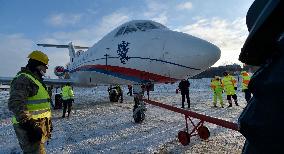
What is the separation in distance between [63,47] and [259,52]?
104 feet

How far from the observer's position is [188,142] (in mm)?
6809

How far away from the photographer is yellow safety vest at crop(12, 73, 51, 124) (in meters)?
4.32

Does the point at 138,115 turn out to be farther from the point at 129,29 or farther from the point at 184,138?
the point at 184,138

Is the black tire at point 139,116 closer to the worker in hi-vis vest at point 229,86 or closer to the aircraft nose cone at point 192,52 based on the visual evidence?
the aircraft nose cone at point 192,52

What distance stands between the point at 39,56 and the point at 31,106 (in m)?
0.83

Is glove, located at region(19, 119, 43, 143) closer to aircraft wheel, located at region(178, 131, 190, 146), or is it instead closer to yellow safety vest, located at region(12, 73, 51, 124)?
yellow safety vest, located at region(12, 73, 51, 124)

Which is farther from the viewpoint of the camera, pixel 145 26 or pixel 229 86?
pixel 229 86

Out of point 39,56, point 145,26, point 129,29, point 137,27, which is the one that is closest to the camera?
point 39,56

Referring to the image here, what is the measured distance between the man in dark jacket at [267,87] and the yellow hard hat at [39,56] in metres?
4.05

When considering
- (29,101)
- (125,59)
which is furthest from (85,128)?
(29,101)

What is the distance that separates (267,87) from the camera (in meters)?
0.97

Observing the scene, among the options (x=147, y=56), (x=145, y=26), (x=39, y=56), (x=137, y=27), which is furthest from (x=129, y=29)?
(x=39, y=56)

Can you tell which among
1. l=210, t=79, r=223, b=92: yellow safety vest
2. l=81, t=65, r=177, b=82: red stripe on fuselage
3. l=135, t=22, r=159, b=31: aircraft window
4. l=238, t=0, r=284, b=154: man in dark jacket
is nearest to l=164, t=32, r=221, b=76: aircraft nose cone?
l=81, t=65, r=177, b=82: red stripe on fuselage

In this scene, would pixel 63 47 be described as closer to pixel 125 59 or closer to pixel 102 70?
pixel 102 70
